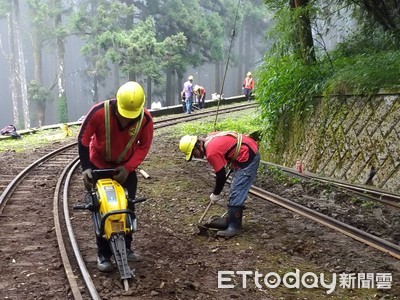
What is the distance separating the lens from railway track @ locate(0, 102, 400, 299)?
419cm

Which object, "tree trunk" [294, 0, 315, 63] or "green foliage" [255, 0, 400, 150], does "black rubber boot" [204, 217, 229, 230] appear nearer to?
"green foliage" [255, 0, 400, 150]

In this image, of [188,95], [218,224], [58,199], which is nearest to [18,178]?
[58,199]

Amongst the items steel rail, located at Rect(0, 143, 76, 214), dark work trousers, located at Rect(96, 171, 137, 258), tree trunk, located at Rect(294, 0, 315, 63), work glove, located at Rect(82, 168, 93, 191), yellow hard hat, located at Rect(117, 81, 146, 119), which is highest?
tree trunk, located at Rect(294, 0, 315, 63)

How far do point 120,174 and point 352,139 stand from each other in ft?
17.8

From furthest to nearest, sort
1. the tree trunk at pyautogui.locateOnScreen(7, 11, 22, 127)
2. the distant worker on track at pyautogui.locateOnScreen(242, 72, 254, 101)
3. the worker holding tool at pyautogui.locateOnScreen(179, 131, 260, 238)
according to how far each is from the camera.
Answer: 1. the tree trunk at pyautogui.locateOnScreen(7, 11, 22, 127)
2. the distant worker on track at pyautogui.locateOnScreen(242, 72, 254, 101)
3. the worker holding tool at pyautogui.locateOnScreen(179, 131, 260, 238)

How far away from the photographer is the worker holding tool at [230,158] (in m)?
5.43

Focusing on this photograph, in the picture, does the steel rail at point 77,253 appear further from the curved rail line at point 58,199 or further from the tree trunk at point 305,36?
the tree trunk at point 305,36

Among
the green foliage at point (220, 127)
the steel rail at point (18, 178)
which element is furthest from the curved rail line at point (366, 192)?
the green foliage at point (220, 127)

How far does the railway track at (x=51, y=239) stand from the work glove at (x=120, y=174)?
36.5 inches

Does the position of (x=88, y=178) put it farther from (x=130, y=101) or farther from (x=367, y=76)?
(x=367, y=76)

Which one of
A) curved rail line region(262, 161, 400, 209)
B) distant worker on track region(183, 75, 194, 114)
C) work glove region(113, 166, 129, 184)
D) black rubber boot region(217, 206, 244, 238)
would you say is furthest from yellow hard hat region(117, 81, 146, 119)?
distant worker on track region(183, 75, 194, 114)

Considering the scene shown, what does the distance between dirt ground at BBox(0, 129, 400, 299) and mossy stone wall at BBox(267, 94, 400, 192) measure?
30.3 inches

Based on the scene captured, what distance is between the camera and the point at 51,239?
18.4 ft

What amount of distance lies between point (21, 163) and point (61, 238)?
241 inches
